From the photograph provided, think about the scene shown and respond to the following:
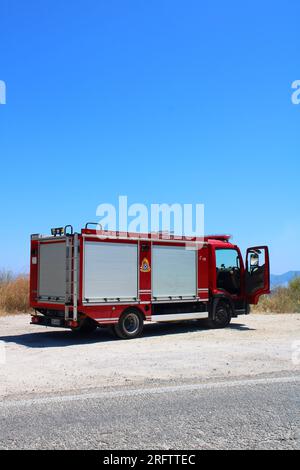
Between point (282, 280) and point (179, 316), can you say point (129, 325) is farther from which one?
point (282, 280)

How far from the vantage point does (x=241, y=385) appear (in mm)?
8102

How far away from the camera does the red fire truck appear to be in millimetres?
13352

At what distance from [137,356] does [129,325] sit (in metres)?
3.12

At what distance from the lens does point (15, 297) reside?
840 inches

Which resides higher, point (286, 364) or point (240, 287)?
point (240, 287)

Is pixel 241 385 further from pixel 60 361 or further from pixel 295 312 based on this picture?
pixel 295 312

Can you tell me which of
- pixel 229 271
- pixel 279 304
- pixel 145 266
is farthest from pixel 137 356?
pixel 279 304

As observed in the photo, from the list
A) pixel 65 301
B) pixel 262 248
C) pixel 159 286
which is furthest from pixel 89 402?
pixel 262 248

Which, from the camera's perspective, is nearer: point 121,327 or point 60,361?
point 60,361

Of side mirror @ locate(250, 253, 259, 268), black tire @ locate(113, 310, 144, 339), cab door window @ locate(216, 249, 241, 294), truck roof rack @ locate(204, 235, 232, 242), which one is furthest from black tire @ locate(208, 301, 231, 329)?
black tire @ locate(113, 310, 144, 339)

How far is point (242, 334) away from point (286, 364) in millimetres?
4776

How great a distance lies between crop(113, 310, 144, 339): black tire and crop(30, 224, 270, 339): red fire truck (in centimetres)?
3
